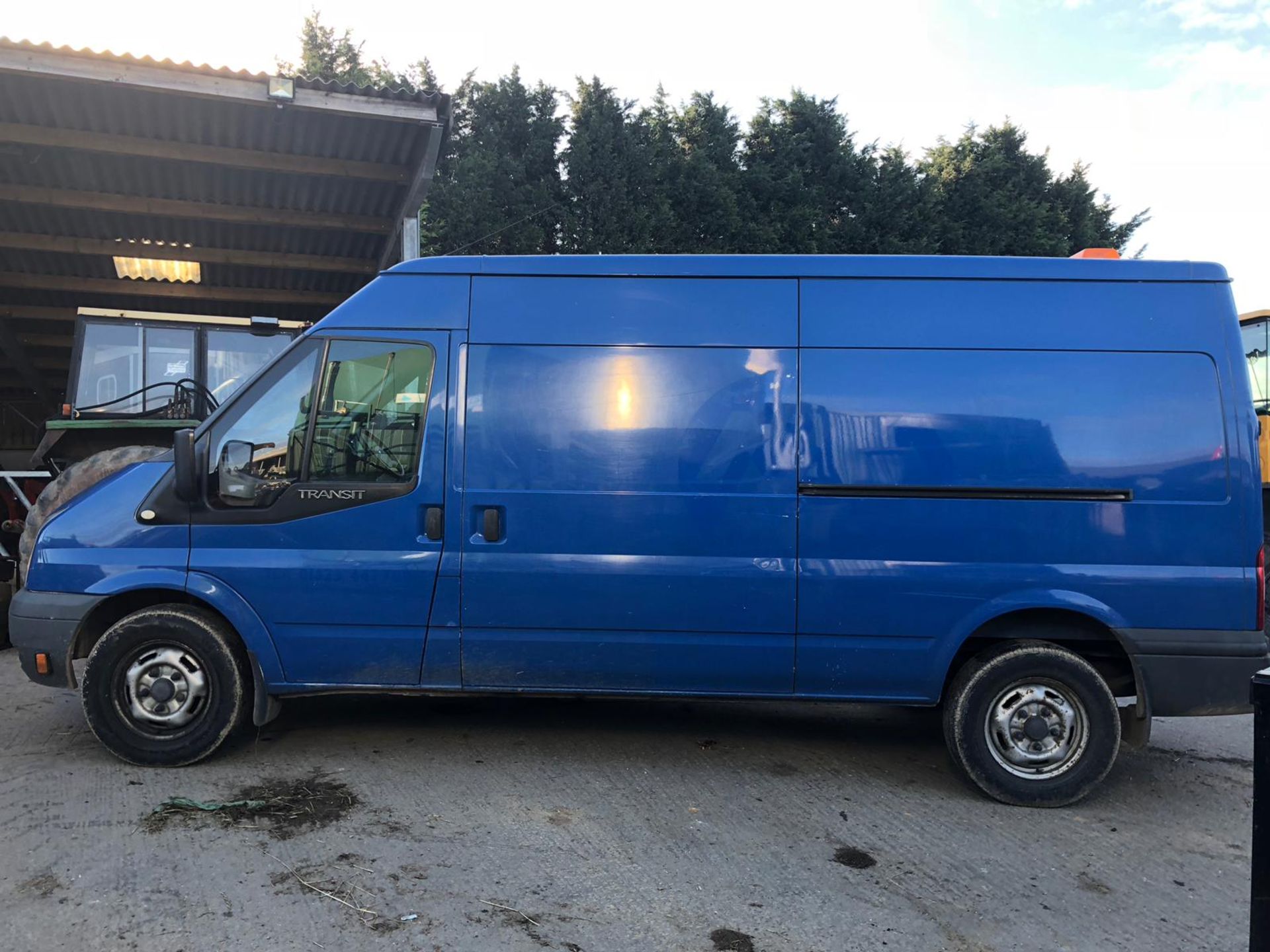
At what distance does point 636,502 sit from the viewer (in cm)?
437

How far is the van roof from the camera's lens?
4.33 m

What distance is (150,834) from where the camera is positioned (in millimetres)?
3834

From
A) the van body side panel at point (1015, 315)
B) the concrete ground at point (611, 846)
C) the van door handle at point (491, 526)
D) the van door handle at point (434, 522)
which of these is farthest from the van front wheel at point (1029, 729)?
the van door handle at point (434, 522)

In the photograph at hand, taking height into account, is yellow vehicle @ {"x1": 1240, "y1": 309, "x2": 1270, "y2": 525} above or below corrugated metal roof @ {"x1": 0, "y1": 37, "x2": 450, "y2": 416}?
below

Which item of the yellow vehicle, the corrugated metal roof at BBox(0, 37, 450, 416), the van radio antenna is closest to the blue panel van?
the corrugated metal roof at BBox(0, 37, 450, 416)

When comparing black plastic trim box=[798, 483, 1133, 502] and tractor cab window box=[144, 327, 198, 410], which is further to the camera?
tractor cab window box=[144, 327, 198, 410]

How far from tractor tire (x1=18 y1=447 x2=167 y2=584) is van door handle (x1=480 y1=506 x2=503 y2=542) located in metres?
3.37

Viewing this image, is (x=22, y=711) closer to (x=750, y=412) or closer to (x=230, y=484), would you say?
(x=230, y=484)

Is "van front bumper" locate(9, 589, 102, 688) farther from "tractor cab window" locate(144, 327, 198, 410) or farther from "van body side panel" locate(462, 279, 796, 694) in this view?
"tractor cab window" locate(144, 327, 198, 410)

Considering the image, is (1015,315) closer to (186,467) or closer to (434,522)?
(434,522)

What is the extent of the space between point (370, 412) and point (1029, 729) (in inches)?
135

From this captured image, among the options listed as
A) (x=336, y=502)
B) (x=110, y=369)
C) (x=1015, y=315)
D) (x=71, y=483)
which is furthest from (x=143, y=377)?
(x=1015, y=315)

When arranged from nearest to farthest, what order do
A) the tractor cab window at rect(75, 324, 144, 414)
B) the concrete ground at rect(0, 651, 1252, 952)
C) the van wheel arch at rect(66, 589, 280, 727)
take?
the concrete ground at rect(0, 651, 1252, 952) < the van wheel arch at rect(66, 589, 280, 727) < the tractor cab window at rect(75, 324, 144, 414)

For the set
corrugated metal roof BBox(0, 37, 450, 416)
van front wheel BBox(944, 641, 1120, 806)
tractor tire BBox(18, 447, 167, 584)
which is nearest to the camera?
van front wheel BBox(944, 641, 1120, 806)
